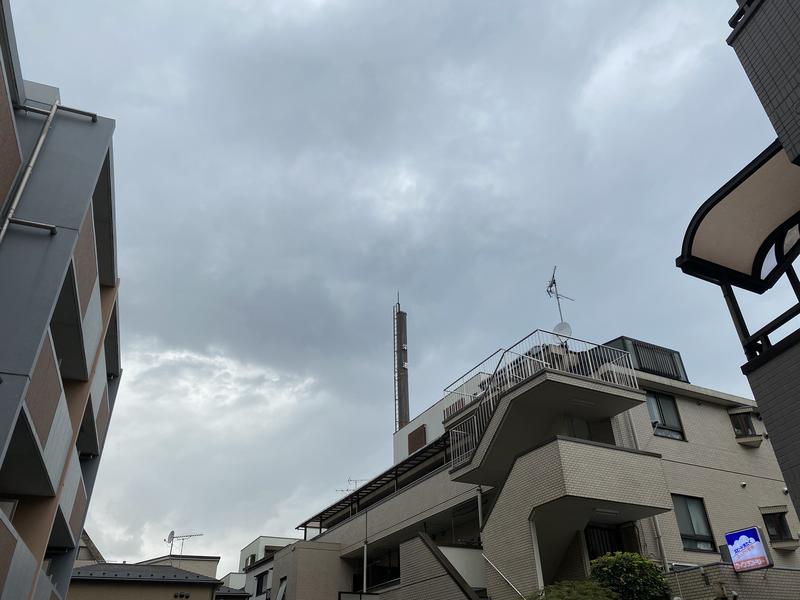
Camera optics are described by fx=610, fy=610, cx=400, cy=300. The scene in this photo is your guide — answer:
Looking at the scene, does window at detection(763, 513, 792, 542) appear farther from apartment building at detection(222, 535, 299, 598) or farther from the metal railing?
apartment building at detection(222, 535, 299, 598)

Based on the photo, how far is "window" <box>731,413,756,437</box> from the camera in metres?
20.9

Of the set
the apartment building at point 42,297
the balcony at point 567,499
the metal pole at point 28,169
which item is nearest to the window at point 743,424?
the balcony at point 567,499

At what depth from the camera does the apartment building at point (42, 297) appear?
32.0ft

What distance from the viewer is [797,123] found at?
7.09 m

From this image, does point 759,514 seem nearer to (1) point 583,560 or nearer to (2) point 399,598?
(1) point 583,560

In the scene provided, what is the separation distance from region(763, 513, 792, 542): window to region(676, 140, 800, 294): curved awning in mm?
13110

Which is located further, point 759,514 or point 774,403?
point 759,514

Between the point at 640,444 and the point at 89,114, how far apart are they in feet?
54.7

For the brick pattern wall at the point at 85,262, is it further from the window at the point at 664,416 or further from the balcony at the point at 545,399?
the window at the point at 664,416

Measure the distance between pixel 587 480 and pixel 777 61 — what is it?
10631mm

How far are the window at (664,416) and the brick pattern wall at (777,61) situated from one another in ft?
43.8

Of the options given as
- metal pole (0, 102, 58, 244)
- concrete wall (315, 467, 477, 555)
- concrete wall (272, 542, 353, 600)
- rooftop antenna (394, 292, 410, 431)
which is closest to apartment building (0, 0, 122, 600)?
metal pole (0, 102, 58, 244)

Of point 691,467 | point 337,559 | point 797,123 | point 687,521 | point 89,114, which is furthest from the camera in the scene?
point 337,559

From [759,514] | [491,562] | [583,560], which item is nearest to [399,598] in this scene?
[491,562]
